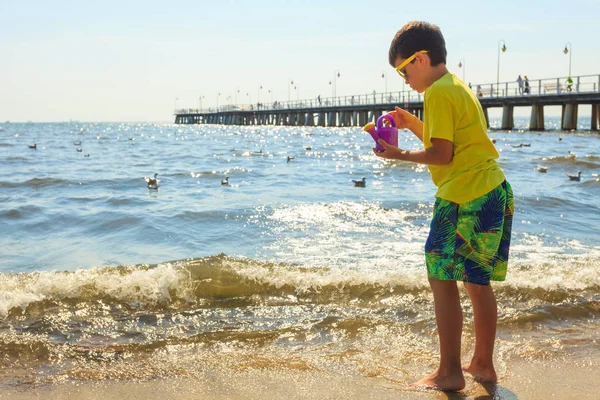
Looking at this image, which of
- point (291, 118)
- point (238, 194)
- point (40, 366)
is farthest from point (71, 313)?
point (291, 118)

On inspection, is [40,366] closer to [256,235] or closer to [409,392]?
[409,392]

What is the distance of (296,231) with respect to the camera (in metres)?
8.02

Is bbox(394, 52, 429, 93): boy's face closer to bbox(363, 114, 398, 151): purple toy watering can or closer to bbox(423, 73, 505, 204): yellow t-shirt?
bbox(423, 73, 505, 204): yellow t-shirt

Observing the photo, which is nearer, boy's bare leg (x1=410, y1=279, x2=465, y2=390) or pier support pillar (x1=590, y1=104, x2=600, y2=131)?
boy's bare leg (x1=410, y1=279, x2=465, y2=390)

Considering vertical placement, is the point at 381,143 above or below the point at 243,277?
above

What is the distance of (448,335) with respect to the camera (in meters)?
2.96

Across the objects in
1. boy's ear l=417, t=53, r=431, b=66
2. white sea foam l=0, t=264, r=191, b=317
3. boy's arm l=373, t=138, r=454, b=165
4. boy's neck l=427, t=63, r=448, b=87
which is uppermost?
boy's ear l=417, t=53, r=431, b=66

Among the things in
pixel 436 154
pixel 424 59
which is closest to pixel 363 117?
pixel 424 59

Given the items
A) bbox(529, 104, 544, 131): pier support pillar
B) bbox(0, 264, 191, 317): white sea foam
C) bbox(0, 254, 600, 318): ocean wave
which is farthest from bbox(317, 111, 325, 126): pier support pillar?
bbox(0, 264, 191, 317): white sea foam

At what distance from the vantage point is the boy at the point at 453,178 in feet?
9.04

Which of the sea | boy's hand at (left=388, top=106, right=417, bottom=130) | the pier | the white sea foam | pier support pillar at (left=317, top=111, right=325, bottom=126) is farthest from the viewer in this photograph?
pier support pillar at (left=317, top=111, right=325, bottom=126)

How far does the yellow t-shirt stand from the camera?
2740 mm

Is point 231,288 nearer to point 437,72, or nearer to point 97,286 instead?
point 97,286

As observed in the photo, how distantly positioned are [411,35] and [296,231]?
5353 mm
